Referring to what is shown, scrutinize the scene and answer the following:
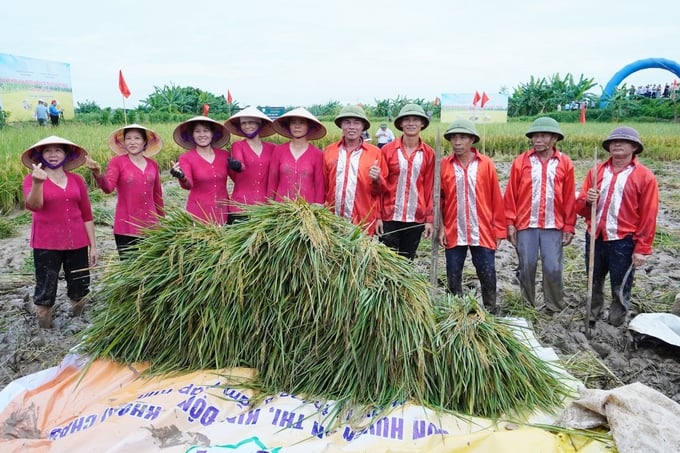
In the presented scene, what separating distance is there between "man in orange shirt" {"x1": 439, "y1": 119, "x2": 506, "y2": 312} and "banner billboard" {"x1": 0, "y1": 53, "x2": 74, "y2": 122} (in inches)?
891

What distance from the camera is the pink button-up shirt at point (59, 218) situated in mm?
3611

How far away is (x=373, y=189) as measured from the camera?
155 inches

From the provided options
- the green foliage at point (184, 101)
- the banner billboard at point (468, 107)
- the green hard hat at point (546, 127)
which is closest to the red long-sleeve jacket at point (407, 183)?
the green hard hat at point (546, 127)

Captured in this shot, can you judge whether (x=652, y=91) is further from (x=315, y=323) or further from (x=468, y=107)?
(x=315, y=323)

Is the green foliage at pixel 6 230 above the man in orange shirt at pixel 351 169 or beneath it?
beneath

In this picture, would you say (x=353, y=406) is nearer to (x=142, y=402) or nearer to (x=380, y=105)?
(x=142, y=402)

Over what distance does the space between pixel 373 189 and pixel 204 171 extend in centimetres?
131

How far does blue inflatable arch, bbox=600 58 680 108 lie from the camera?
32.0m

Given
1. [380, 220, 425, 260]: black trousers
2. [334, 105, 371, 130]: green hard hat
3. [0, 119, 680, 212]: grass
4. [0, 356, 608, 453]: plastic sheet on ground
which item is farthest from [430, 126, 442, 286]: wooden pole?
[0, 119, 680, 212]: grass

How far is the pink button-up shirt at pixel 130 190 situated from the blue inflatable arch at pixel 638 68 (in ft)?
111

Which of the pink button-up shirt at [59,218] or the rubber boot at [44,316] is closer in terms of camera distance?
the pink button-up shirt at [59,218]

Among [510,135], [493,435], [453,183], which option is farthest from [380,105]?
[493,435]

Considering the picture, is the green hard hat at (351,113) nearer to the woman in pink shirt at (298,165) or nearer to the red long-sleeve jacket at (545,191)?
the woman in pink shirt at (298,165)

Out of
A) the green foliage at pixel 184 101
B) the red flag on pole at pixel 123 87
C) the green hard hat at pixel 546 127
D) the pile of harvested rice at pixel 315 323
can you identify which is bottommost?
the pile of harvested rice at pixel 315 323
